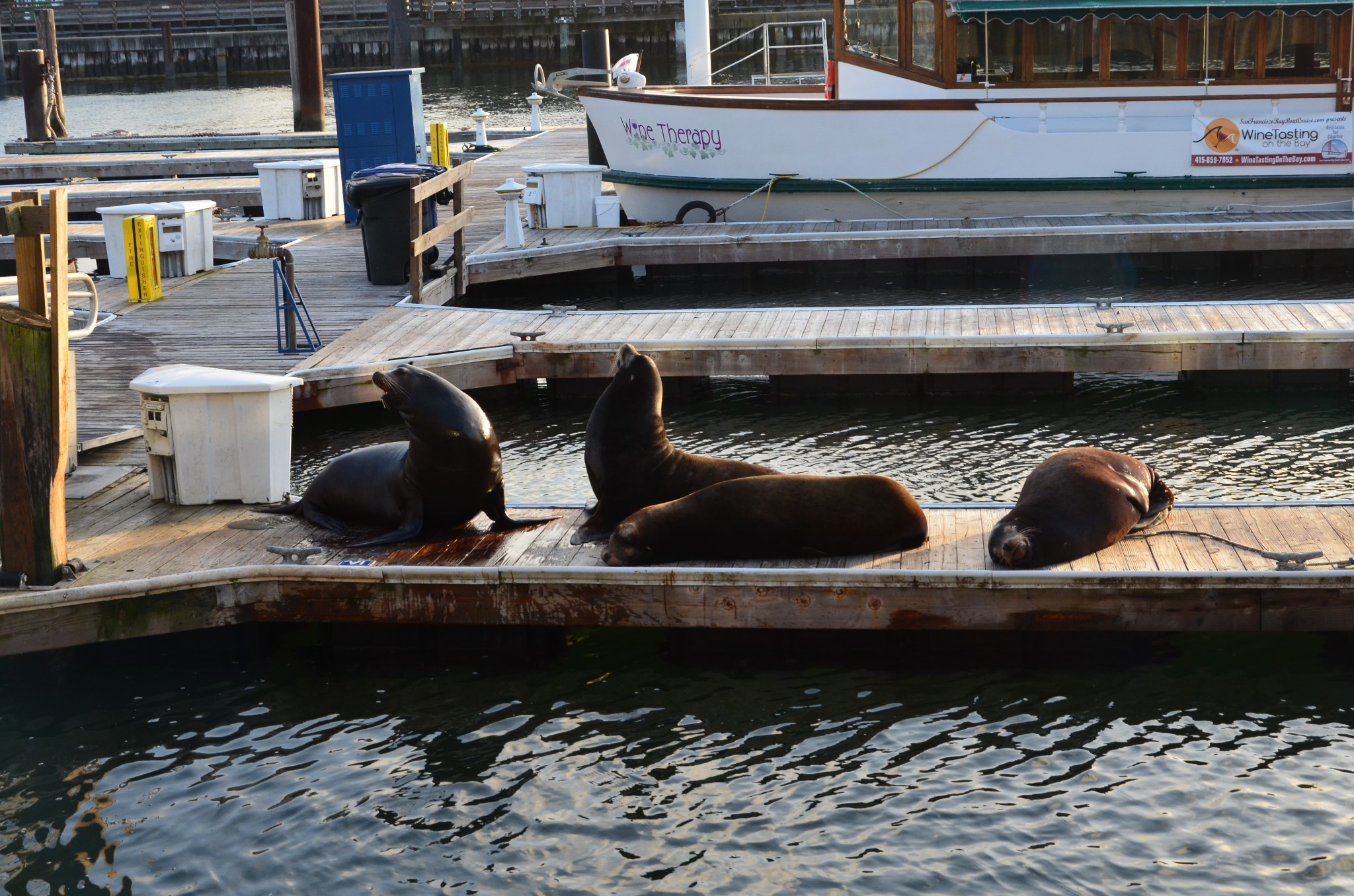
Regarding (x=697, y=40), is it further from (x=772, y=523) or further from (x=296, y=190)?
(x=772, y=523)

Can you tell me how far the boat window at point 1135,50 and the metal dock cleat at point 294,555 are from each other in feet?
35.7

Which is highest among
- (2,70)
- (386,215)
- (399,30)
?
(2,70)

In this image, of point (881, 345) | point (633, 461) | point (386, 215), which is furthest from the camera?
point (386, 215)

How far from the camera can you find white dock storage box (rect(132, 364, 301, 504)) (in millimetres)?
6949

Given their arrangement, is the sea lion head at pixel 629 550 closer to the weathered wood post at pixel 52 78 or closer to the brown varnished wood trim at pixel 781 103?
the brown varnished wood trim at pixel 781 103

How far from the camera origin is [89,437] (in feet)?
27.7

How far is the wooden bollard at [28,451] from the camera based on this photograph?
237 inches

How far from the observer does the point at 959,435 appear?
979cm

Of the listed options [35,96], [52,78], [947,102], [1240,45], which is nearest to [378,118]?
[947,102]

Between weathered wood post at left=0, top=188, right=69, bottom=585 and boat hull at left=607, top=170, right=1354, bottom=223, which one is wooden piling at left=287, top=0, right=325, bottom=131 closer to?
boat hull at left=607, top=170, right=1354, bottom=223

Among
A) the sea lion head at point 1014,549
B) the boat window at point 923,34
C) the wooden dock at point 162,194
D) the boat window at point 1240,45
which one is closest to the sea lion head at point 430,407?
the sea lion head at point 1014,549

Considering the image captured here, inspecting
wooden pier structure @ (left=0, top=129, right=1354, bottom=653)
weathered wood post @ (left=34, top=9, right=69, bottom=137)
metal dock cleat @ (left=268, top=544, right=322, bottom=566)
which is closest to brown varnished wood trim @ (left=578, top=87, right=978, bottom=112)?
wooden pier structure @ (left=0, top=129, right=1354, bottom=653)

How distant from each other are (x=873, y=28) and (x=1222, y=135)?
3.66 metres

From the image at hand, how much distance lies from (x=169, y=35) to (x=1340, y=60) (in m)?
46.7
